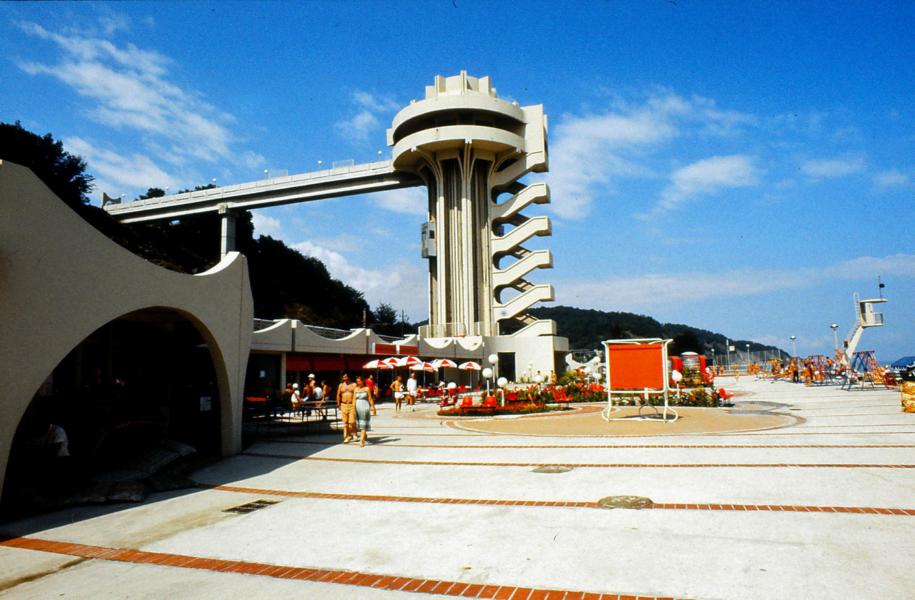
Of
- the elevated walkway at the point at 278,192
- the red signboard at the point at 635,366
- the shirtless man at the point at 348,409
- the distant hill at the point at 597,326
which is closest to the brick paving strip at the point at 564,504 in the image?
the shirtless man at the point at 348,409

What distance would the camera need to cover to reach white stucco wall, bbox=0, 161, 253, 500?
7.19 meters

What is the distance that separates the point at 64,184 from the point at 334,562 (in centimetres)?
4909

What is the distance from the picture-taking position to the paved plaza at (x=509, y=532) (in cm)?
478

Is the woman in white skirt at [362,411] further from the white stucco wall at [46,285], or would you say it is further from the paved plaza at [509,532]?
the white stucco wall at [46,285]

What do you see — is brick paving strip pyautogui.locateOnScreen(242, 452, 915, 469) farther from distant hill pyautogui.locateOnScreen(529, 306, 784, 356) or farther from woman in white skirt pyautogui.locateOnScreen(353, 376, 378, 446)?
distant hill pyautogui.locateOnScreen(529, 306, 784, 356)

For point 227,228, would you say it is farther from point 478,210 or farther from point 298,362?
point 298,362

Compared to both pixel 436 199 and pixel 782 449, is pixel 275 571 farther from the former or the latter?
pixel 436 199

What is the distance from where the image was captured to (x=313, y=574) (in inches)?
205

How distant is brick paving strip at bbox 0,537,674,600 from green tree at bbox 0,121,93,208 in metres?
42.4

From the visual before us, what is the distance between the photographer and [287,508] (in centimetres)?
776

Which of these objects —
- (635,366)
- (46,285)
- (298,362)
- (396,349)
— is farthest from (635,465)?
(396,349)

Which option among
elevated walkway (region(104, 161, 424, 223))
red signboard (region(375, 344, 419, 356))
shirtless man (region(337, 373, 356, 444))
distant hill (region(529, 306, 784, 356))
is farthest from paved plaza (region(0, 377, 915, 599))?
distant hill (region(529, 306, 784, 356))

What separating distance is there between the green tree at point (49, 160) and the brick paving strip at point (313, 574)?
1670 inches

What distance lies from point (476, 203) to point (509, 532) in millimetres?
48243
